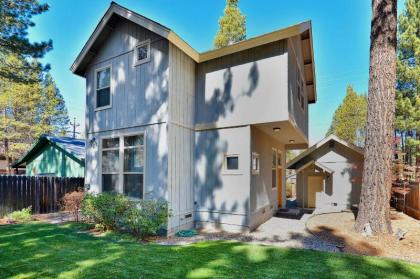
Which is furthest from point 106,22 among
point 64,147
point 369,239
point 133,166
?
point 369,239

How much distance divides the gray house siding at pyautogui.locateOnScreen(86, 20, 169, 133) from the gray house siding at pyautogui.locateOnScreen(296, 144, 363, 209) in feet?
29.9

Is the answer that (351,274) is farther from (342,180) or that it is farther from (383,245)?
(342,180)

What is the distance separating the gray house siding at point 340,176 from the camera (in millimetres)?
12008

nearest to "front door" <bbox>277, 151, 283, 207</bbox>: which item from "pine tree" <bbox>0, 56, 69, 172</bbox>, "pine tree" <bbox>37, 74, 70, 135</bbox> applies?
"pine tree" <bbox>0, 56, 69, 172</bbox>

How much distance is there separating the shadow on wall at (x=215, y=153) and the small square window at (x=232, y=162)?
0.68ft

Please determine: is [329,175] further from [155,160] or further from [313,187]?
[155,160]

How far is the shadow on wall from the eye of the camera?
8000 mm

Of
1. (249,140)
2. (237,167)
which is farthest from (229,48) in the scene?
(237,167)

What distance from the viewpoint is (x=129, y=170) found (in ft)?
27.3

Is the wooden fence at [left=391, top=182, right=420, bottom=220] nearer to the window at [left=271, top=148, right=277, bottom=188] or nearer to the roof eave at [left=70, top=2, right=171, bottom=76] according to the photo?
the window at [left=271, top=148, right=277, bottom=188]

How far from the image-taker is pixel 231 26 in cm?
1922

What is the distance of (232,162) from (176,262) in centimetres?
388

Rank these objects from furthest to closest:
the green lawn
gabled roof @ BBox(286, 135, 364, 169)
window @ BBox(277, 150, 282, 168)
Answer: window @ BBox(277, 150, 282, 168) → gabled roof @ BBox(286, 135, 364, 169) → the green lawn

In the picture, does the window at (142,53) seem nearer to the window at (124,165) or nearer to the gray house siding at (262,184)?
the window at (124,165)
